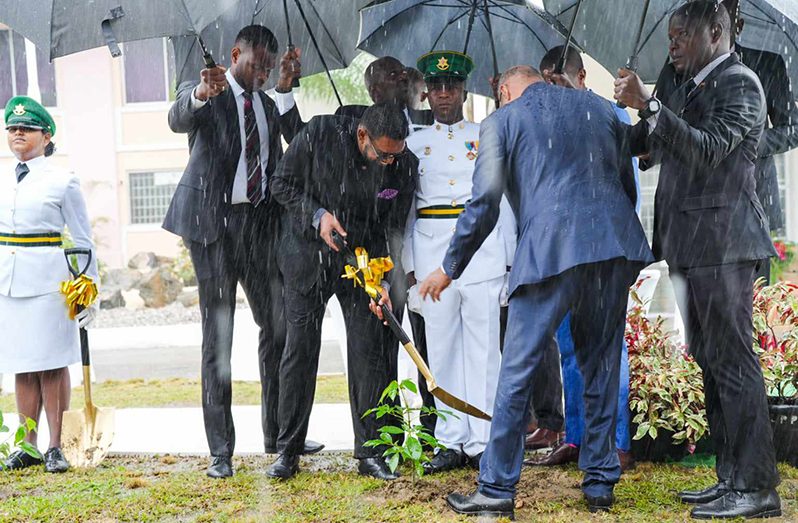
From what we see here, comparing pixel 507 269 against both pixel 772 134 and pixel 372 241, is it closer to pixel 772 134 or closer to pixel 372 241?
pixel 372 241

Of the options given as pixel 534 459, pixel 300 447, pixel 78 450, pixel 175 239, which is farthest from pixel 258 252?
pixel 175 239

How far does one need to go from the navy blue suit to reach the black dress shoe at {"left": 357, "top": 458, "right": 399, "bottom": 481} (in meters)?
0.84

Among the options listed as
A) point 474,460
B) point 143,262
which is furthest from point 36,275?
point 143,262

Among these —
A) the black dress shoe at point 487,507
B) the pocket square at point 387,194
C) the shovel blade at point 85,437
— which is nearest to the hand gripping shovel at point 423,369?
the pocket square at point 387,194

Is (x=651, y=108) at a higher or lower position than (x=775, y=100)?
lower

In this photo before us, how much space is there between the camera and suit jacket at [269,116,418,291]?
4.94 metres

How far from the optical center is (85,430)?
554 cm

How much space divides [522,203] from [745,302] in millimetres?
1051

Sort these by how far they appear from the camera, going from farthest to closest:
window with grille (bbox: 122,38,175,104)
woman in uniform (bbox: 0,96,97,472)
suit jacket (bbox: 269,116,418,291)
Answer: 1. window with grille (bbox: 122,38,175,104)
2. woman in uniform (bbox: 0,96,97,472)
3. suit jacket (bbox: 269,116,418,291)

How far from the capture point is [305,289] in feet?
16.3

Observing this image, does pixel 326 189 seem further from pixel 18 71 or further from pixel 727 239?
pixel 18 71

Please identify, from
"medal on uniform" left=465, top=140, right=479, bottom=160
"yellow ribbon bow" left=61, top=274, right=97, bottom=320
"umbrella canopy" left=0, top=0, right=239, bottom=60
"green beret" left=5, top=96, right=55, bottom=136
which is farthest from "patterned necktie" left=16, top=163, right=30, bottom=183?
"medal on uniform" left=465, top=140, right=479, bottom=160

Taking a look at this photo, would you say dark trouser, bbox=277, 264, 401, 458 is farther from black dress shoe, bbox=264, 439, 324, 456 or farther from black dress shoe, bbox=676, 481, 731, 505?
black dress shoe, bbox=676, 481, 731, 505

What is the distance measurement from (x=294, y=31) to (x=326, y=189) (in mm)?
1577
